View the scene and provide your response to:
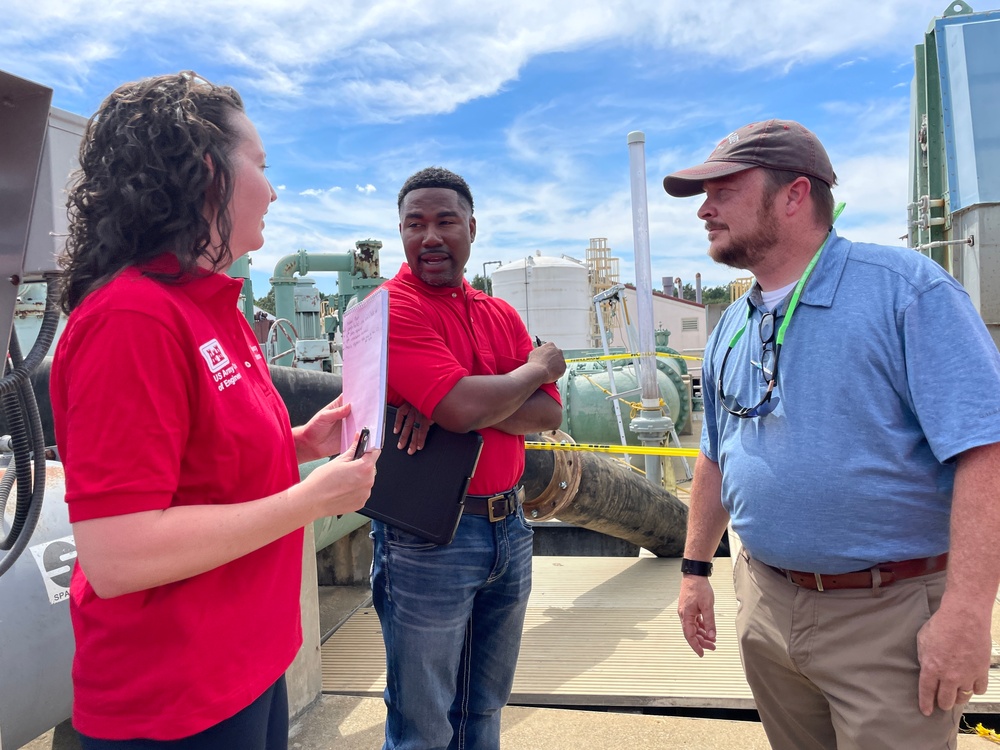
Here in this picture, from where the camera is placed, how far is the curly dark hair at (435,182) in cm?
236

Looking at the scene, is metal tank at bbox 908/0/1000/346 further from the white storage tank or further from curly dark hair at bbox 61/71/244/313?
the white storage tank

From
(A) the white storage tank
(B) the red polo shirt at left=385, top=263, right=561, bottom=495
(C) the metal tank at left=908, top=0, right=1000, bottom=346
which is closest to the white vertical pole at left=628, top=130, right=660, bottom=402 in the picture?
(C) the metal tank at left=908, top=0, right=1000, bottom=346

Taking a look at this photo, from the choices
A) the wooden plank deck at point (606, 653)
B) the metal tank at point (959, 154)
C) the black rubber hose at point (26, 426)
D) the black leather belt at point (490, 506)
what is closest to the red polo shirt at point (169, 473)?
the black rubber hose at point (26, 426)

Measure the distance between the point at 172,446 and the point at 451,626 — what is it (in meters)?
1.21

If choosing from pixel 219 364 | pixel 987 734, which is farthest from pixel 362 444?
pixel 987 734

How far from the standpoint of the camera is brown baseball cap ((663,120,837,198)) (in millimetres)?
1882

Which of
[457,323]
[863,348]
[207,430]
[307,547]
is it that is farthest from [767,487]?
[307,547]

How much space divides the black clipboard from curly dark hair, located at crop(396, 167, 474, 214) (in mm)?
797

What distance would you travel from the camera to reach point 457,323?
2.30m

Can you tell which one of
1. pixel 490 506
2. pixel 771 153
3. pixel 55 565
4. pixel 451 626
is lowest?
pixel 451 626

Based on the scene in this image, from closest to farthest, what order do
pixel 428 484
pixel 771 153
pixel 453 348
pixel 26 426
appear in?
pixel 26 426
pixel 771 153
pixel 428 484
pixel 453 348

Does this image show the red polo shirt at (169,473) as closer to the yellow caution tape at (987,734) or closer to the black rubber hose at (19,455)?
the black rubber hose at (19,455)

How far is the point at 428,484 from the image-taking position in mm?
2029

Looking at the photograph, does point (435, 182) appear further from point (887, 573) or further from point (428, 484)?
point (887, 573)
